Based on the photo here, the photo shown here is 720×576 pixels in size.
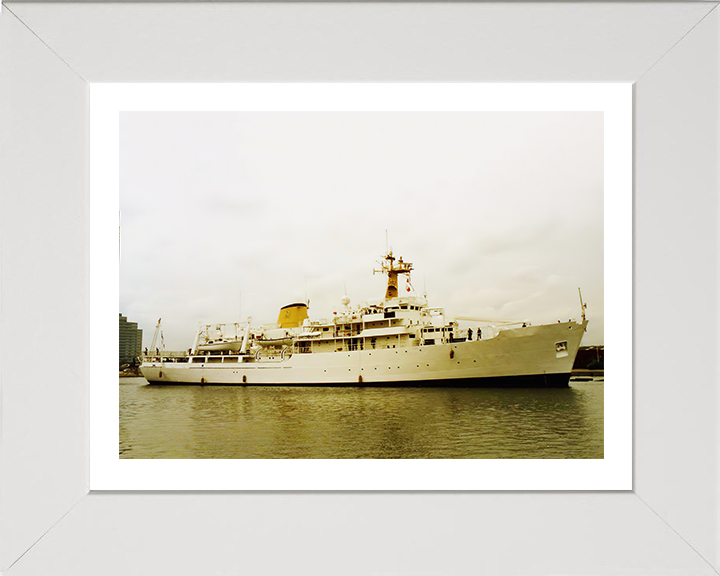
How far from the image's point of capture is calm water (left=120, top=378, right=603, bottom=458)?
9453mm

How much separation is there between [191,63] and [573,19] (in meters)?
0.91

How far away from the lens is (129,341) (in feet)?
34.0

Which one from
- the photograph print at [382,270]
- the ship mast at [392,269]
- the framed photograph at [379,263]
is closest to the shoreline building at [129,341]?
the photograph print at [382,270]

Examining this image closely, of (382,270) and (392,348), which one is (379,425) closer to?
(392,348)

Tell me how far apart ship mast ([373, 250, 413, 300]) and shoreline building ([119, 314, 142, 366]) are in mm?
4396

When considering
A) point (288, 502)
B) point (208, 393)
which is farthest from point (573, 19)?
point (208, 393)

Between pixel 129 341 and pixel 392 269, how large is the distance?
16.7 ft

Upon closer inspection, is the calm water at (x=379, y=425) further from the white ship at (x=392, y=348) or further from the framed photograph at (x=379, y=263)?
the white ship at (x=392, y=348)

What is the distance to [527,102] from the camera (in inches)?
69.7

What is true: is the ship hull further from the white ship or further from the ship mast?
the ship mast

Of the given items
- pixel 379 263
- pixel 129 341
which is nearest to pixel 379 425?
pixel 379 263

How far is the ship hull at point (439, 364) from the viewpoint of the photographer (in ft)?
29.8

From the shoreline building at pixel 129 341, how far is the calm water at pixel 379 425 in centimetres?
117
